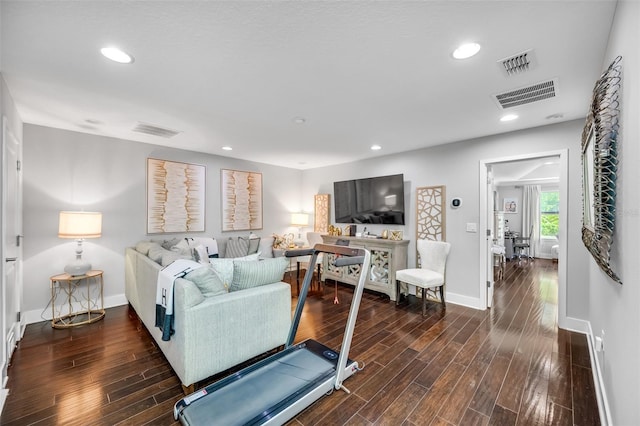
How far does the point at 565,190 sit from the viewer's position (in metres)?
3.15

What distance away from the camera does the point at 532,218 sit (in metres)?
8.27

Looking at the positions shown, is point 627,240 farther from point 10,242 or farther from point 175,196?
point 175,196

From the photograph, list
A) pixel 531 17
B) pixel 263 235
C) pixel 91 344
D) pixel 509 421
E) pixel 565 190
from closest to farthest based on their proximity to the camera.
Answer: pixel 531 17
pixel 509 421
pixel 91 344
pixel 565 190
pixel 263 235

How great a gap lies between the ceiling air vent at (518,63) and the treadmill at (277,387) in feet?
5.79

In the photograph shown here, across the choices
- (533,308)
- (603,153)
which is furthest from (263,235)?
(603,153)

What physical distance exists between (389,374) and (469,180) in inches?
117

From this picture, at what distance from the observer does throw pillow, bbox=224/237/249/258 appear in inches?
193

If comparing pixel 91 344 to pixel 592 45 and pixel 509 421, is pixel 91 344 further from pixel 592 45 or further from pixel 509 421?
pixel 592 45

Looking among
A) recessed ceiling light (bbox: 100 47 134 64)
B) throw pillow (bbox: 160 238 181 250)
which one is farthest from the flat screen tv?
recessed ceiling light (bbox: 100 47 134 64)

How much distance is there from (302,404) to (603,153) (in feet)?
7.59

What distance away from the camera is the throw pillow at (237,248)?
4.91 meters

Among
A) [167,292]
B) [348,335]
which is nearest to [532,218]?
[348,335]

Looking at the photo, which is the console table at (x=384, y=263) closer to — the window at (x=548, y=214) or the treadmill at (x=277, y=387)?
the treadmill at (x=277, y=387)

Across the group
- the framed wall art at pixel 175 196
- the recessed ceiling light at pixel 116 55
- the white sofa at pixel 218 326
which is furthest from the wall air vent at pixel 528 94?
the framed wall art at pixel 175 196
